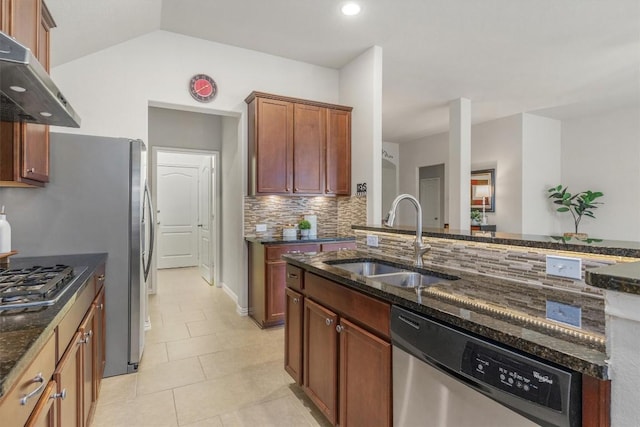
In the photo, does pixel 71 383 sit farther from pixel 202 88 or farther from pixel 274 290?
pixel 202 88

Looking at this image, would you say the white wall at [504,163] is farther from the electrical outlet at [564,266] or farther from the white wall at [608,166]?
the electrical outlet at [564,266]

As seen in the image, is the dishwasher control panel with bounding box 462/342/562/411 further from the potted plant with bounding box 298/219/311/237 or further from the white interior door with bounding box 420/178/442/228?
the white interior door with bounding box 420/178/442/228

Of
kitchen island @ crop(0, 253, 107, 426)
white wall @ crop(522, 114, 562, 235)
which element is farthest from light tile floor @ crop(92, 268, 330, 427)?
white wall @ crop(522, 114, 562, 235)

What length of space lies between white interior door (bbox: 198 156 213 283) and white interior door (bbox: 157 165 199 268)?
227 mm

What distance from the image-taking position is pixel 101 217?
A: 8.14 ft

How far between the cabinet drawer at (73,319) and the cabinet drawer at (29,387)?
88 mm

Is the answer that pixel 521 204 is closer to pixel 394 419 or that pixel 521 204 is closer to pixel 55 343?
pixel 394 419

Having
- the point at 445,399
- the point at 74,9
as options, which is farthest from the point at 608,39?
the point at 74,9

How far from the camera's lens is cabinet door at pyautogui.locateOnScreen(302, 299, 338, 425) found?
1818mm

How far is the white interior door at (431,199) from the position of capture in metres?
8.16

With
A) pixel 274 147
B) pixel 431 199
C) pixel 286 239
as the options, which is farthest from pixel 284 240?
pixel 431 199

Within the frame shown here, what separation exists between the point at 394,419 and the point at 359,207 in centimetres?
283

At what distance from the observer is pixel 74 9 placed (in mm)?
2379

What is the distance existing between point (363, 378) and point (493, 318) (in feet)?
2.55
